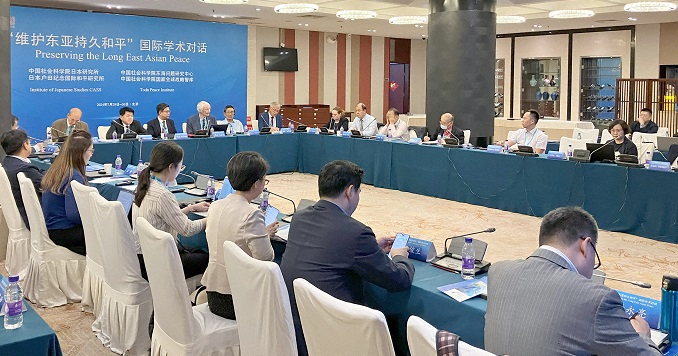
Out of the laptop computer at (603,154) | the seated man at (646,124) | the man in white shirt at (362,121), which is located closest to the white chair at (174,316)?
the laptop computer at (603,154)

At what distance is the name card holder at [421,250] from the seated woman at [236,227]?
639 mm

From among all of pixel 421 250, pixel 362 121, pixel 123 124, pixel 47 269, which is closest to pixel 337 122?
pixel 362 121

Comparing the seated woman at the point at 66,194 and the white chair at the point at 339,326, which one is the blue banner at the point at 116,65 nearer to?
the seated woman at the point at 66,194

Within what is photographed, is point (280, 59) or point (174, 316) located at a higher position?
point (280, 59)

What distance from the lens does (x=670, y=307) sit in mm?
2195

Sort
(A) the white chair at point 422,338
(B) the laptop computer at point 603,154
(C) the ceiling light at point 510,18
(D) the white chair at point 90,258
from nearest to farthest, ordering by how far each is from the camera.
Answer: (A) the white chair at point 422,338, (D) the white chair at point 90,258, (B) the laptop computer at point 603,154, (C) the ceiling light at point 510,18

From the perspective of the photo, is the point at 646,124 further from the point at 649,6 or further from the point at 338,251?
the point at 338,251

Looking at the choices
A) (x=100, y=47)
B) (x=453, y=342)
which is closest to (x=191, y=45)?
(x=100, y=47)

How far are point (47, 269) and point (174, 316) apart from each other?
2.03 meters

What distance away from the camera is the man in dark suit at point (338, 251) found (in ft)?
8.25

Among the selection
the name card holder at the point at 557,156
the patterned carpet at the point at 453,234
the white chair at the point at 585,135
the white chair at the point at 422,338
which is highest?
the white chair at the point at 585,135

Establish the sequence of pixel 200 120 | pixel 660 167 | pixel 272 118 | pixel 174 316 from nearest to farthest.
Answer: pixel 174 316
pixel 660 167
pixel 200 120
pixel 272 118

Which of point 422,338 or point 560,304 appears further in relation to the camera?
point 560,304

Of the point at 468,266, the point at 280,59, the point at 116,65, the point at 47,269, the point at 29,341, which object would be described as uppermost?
the point at 280,59
